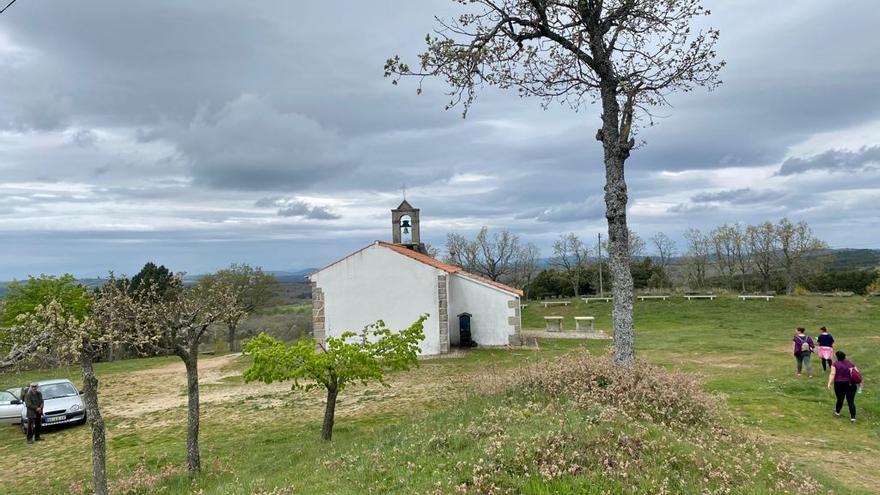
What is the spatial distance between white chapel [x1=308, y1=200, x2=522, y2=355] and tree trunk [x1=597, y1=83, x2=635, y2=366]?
1457cm

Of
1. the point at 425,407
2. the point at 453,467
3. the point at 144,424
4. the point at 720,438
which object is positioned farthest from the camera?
the point at 144,424

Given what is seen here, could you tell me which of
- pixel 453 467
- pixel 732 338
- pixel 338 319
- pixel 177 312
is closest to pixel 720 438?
pixel 453 467

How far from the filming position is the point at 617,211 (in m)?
9.75

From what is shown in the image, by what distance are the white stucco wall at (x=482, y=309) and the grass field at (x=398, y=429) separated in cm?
175

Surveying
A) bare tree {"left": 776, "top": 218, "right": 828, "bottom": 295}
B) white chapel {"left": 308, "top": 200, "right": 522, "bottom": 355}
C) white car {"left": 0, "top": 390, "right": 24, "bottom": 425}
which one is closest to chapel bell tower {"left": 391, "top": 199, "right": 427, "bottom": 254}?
white chapel {"left": 308, "top": 200, "right": 522, "bottom": 355}

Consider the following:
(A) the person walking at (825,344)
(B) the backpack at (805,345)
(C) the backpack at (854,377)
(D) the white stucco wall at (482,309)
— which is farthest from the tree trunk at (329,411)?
(D) the white stucco wall at (482,309)

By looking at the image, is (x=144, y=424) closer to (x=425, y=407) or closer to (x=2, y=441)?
(x=2, y=441)

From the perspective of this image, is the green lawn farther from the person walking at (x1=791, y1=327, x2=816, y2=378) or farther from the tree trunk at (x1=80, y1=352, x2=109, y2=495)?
the tree trunk at (x1=80, y1=352, x2=109, y2=495)

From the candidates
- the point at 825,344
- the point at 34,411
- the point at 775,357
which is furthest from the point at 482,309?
the point at 34,411

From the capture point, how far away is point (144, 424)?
15125 mm

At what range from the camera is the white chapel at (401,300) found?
24250 millimetres

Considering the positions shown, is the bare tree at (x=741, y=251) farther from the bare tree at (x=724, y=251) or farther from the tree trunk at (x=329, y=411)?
the tree trunk at (x=329, y=411)

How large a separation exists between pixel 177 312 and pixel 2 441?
1019 centimetres

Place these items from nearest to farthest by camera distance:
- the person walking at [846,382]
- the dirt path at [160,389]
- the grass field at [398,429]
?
the grass field at [398,429]
the person walking at [846,382]
the dirt path at [160,389]
